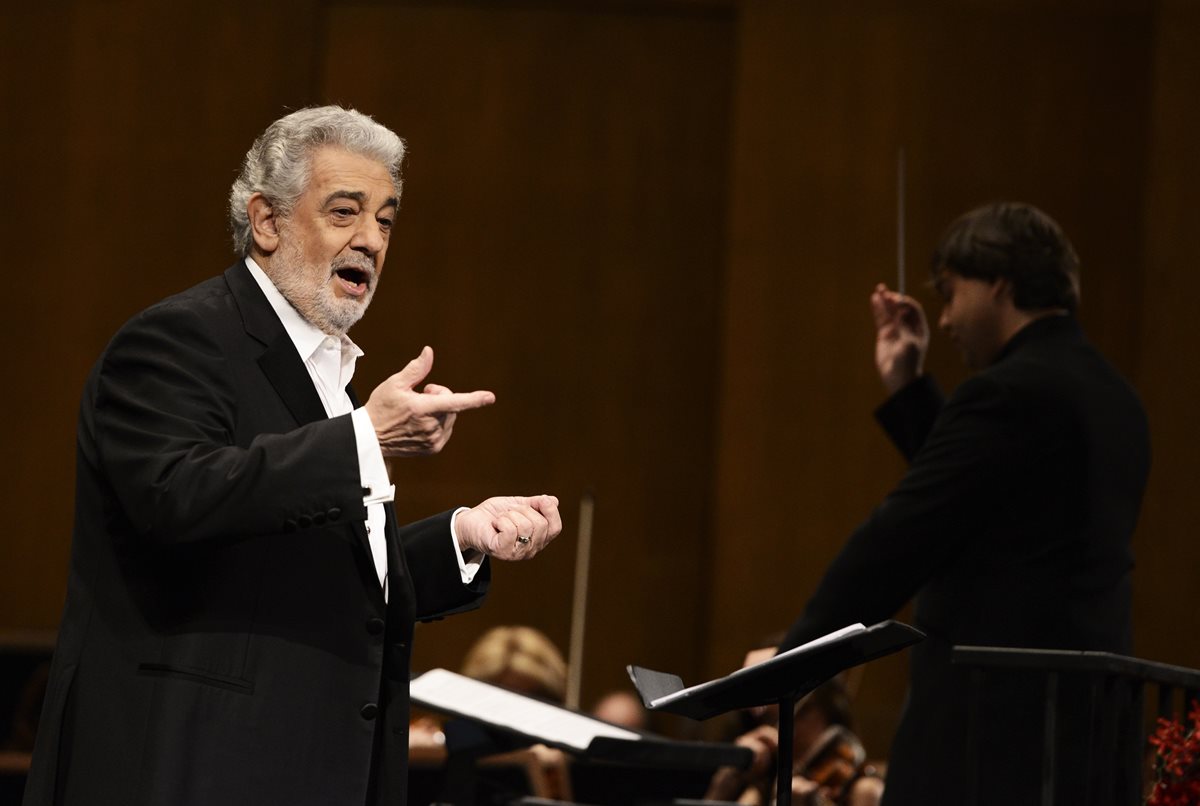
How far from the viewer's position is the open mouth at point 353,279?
2230 millimetres

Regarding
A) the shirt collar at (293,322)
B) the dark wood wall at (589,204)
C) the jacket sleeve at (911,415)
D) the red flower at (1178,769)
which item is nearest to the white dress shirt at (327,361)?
the shirt collar at (293,322)

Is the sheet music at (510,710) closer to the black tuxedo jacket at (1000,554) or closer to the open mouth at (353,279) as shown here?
the black tuxedo jacket at (1000,554)

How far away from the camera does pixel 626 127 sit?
24.0ft

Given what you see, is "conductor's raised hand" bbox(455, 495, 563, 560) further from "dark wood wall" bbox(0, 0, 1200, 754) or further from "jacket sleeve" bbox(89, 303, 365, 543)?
"dark wood wall" bbox(0, 0, 1200, 754)

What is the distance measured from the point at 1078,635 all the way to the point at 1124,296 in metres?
4.23

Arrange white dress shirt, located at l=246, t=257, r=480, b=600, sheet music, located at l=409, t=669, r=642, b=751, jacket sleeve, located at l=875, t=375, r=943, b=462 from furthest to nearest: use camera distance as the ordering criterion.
→ jacket sleeve, located at l=875, t=375, r=943, b=462 < sheet music, located at l=409, t=669, r=642, b=751 < white dress shirt, located at l=246, t=257, r=480, b=600

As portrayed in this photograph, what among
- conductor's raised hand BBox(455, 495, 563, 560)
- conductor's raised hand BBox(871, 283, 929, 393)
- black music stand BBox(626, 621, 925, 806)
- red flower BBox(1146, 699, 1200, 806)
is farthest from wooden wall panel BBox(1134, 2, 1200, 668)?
conductor's raised hand BBox(455, 495, 563, 560)

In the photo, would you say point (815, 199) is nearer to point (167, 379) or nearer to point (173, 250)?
point (173, 250)

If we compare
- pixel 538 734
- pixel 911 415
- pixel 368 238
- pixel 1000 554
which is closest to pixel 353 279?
pixel 368 238

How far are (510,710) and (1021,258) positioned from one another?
1391 millimetres

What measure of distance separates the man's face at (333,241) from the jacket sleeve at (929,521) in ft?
3.84

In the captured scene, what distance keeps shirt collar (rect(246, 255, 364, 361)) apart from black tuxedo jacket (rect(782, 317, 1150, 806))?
3.79ft

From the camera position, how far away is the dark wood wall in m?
6.84


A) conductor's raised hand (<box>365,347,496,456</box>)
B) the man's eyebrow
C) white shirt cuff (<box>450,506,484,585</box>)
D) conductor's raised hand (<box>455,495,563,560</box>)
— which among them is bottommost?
white shirt cuff (<box>450,506,484,585</box>)
